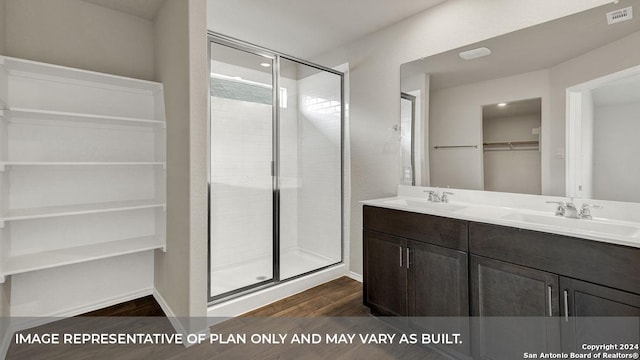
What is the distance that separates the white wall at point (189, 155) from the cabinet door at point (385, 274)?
124 centimetres

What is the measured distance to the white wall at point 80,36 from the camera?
7.04 ft

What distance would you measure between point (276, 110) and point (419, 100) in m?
1.32

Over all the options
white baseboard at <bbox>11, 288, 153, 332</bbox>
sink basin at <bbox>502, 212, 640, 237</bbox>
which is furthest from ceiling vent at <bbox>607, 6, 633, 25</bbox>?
white baseboard at <bbox>11, 288, 153, 332</bbox>

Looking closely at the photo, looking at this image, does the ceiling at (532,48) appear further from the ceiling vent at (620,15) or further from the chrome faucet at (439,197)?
the chrome faucet at (439,197)

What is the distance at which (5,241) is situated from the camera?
6.83 feet

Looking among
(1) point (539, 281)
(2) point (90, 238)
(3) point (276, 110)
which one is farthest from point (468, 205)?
(2) point (90, 238)

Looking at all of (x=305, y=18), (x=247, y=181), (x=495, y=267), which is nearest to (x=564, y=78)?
(x=495, y=267)

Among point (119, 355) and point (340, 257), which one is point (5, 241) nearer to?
point (119, 355)

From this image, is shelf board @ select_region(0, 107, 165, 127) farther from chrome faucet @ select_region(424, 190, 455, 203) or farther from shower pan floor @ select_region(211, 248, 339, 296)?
chrome faucet @ select_region(424, 190, 455, 203)

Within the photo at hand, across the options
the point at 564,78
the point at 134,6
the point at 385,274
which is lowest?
the point at 385,274

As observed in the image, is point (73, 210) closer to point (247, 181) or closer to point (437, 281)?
point (247, 181)

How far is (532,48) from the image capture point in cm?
202

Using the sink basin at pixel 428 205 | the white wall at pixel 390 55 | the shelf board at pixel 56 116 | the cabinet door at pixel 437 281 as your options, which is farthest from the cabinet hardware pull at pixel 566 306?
the shelf board at pixel 56 116

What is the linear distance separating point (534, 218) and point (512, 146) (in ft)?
1.94
